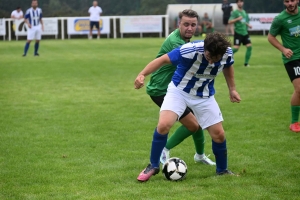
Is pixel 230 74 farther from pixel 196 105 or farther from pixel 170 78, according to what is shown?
pixel 170 78

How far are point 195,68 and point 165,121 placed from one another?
0.57m

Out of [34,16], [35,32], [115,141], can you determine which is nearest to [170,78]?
[115,141]

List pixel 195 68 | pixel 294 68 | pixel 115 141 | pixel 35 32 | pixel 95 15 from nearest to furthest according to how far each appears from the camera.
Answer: pixel 195 68
pixel 115 141
pixel 294 68
pixel 35 32
pixel 95 15

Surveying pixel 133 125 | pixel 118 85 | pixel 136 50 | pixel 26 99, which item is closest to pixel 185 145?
pixel 133 125

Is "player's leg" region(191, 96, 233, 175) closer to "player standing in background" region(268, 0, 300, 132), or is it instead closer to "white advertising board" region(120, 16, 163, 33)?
"player standing in background" region(268, 0, 300, 132)

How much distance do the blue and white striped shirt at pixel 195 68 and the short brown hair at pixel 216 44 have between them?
0.57ft

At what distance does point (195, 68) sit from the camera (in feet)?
18.5

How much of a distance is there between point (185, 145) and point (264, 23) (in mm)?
26590

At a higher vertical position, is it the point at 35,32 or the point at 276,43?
the point at 276,43

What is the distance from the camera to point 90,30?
3123 cm

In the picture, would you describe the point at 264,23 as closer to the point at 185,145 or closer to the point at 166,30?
the point at 166,30

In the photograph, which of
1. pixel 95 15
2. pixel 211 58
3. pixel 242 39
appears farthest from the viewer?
pixel 95 15

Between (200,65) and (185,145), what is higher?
(200,65)

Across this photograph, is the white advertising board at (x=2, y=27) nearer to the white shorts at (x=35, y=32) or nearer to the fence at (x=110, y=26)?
the fence at (x=110, y=26)
